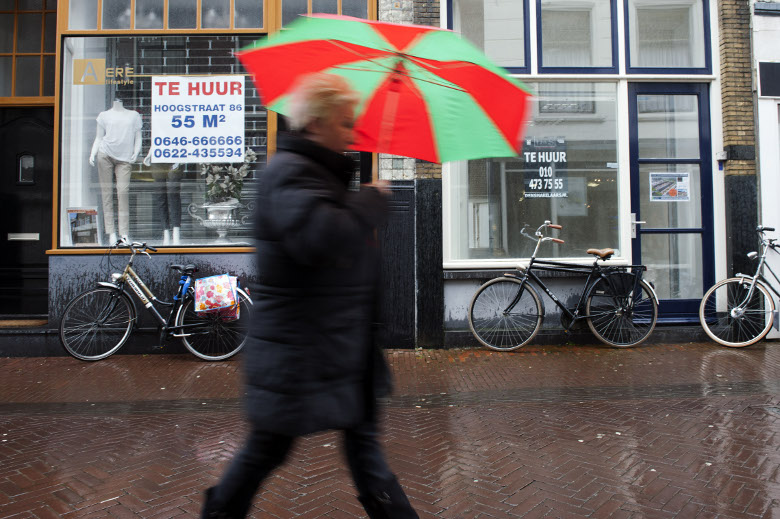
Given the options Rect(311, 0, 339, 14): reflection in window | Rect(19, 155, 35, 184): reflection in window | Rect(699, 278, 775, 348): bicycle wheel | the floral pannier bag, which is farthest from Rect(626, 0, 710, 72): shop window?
Rect(19, 155, 35, 184): reflection in window

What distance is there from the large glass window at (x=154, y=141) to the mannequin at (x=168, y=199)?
0.5 inches

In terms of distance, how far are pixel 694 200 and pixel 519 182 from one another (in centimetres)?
227

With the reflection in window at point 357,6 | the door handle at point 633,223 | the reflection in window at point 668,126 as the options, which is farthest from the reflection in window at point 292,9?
the door handle at point 633,223

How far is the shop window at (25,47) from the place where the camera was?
7672mm

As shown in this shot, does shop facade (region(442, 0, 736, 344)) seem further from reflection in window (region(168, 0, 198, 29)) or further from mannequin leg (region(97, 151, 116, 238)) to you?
mannequin leg (region(97, 151, 116, 238))

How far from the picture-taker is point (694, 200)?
25.4ft

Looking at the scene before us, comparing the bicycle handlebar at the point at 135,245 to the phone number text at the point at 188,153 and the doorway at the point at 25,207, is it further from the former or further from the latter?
the doorway at the point at 25,207

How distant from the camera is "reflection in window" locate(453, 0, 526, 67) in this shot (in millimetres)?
7648

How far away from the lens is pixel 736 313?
278 inches

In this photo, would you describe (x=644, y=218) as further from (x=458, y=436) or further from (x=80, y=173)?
(x=80, y=173)

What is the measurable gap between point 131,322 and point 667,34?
292 inches

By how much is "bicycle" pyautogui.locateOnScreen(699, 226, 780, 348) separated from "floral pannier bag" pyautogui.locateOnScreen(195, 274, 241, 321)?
17.9 feet

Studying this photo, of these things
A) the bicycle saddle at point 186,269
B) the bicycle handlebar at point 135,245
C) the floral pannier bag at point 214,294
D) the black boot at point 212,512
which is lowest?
the black boot at point 212,512

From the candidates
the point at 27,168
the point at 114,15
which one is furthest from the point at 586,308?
the point at 27,168
